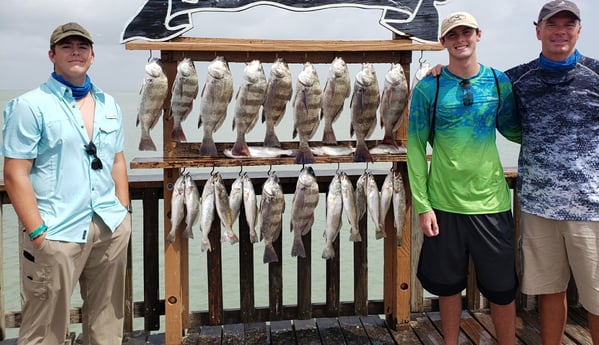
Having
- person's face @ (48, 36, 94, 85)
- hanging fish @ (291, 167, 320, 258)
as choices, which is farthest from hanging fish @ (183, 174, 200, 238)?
person's face @ (48, 36, 94, 85)

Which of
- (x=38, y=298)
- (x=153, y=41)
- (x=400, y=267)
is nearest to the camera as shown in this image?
(x=38, y=298)

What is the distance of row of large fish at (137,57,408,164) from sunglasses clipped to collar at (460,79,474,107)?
1.95 ft

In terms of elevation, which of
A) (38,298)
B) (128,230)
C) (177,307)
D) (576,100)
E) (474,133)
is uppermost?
(576,100)

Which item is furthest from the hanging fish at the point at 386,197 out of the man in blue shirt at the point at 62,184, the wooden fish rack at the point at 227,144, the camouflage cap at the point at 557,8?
the man in blue shirt at the point at 62,184

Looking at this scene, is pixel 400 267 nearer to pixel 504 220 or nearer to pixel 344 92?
pixel 504 220

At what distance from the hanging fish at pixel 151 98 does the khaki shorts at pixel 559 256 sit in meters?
2.10

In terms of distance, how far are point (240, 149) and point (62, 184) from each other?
3.42ft

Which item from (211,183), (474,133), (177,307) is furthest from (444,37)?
(177,307)

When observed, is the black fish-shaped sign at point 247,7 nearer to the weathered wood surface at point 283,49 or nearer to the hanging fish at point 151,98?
the weathered wood surface at point 283,49

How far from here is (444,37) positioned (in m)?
2.58

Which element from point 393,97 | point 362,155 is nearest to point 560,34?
point 393,97

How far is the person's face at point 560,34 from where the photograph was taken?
2.46 metres

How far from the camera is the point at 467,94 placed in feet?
8.34

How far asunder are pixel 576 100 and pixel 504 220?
67cm
